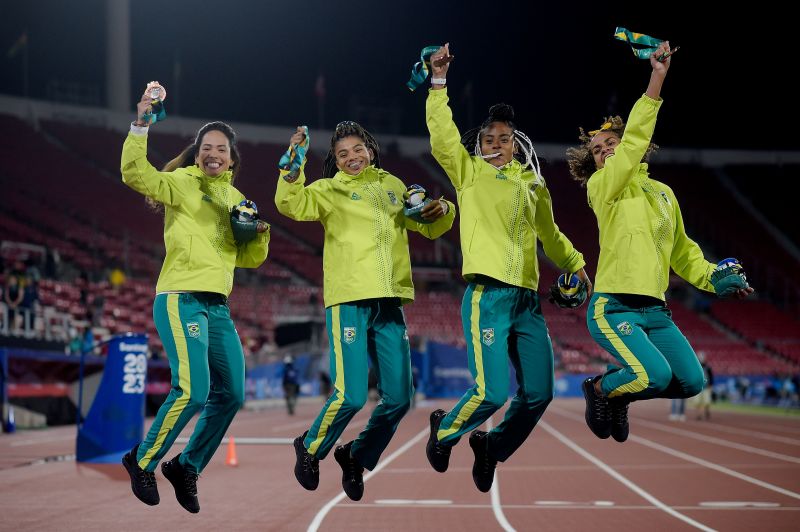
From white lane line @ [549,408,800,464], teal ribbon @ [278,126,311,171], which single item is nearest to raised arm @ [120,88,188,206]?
→ teal ribbon @ [278,126,311,171]

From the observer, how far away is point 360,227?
641 cm

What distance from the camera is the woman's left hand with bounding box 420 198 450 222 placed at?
5.89m

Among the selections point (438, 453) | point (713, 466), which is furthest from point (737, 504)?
point (438, 453)

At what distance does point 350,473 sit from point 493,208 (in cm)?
198

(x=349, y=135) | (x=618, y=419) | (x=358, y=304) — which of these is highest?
(x=349, y=135)

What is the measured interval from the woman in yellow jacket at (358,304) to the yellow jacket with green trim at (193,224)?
462 mm

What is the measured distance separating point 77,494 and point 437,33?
4008 cm

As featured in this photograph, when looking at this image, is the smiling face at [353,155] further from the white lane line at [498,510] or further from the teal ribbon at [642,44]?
the white lane line at [498,510]

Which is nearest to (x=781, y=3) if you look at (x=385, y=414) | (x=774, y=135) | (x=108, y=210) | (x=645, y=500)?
(x=774, y=135)

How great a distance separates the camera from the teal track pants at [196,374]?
6094mm

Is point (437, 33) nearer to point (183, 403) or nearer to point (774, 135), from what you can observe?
point (774, 135)

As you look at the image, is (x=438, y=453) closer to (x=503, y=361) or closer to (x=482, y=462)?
(x=482, y=462)

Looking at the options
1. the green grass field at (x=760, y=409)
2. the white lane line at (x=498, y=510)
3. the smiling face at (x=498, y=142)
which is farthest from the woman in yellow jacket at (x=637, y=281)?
the green grass field at (x=760, y=409)

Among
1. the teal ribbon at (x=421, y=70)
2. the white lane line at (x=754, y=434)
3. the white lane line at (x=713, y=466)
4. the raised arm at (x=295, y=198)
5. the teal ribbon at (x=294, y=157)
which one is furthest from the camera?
the white lane line at (x=754, y=434)
